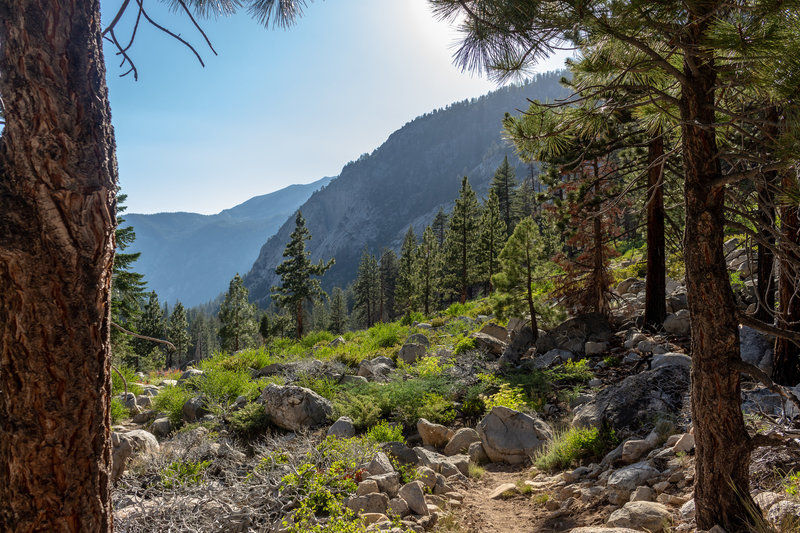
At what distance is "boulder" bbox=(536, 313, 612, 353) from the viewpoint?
9914 millimetres

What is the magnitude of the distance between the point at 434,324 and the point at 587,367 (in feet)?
34.9

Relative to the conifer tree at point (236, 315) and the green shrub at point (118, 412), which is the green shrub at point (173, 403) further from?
the conifer tree at point (236, 315)

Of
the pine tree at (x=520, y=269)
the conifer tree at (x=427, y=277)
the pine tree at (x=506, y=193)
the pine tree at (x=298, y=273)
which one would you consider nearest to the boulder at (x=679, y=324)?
the pine tree at (x=520, y=269)

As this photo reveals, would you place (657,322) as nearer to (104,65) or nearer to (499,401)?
(499,401)

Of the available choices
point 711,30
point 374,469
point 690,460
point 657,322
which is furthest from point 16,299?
point 657,322

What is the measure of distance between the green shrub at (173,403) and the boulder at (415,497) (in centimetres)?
571

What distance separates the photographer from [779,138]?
2559 millimetres

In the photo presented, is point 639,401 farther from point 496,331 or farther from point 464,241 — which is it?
point 464,241

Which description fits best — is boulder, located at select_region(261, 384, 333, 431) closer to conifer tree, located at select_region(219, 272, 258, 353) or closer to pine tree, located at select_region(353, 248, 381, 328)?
conifer tree, located at select_region(219, 272, 258, 353)

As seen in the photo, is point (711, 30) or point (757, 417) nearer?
point (711, 30)

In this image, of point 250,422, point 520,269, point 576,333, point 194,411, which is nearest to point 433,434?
point 250,422

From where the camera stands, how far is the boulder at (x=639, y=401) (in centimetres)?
523

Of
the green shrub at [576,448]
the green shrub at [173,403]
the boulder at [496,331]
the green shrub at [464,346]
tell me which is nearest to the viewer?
the green shrub at [576,448]

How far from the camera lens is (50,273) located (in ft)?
6.72
